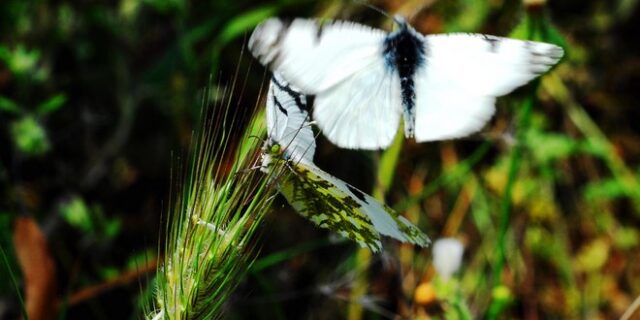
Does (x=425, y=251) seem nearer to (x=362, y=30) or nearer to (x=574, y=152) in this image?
(x=574, y=152)

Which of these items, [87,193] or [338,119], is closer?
[338,119]

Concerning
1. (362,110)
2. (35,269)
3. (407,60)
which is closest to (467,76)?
(407,60)

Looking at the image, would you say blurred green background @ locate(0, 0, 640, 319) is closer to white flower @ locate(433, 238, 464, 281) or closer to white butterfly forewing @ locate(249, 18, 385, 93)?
white flower @ locate(433, 238, 464, 281)

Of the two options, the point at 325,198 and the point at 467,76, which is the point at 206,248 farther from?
the point at 467,76

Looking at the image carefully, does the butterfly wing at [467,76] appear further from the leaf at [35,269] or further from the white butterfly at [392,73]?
the leaf at [35,269]

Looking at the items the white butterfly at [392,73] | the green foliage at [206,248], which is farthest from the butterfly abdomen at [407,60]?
the green foliage at [206,248]

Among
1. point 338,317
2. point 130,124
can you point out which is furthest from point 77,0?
point 338,317
